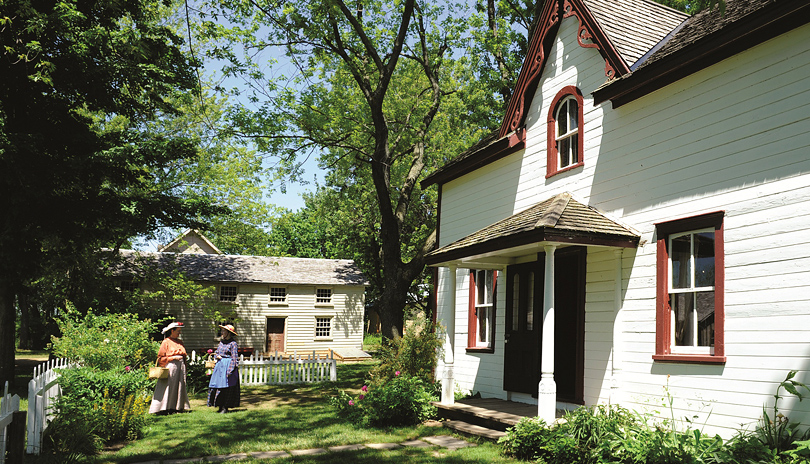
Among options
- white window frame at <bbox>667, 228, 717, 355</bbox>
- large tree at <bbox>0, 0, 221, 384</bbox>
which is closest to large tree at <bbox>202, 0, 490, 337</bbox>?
large tree at <bbox>0, 0, 221, 384</bbox>

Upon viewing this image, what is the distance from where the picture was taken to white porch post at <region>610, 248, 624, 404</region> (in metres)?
8.77

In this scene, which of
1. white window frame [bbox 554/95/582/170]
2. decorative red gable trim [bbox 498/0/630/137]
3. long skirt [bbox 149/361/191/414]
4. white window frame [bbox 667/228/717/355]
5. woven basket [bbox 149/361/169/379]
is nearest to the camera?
white window frame [bbox 667/228/717/355]

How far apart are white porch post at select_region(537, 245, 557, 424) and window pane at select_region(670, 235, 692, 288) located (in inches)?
67.7

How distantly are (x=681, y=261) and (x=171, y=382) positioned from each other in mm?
10590

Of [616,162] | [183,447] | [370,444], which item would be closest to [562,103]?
[616,162]

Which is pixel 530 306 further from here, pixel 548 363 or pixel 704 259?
pixel 704 259

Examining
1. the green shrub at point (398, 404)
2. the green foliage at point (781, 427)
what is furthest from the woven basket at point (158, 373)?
the green foliage at point (781, 427)

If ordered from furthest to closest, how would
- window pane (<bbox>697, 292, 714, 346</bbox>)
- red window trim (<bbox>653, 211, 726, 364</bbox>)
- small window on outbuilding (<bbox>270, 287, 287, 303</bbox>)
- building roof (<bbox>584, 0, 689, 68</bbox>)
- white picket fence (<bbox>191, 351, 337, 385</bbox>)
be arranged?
small window on outbuilding (<bbox>270, 287, 287, 303</bbox>) → white picket fence (<bbox>191, 351, 337, 385</bbox>) → building roof (<bbox>584, 0, 689, 68</bbox>) → window pane (<bbox>697, 292, 714, 346</bbox>) → red window trim (<bbox>653, 211, 726, 364</bbox>)

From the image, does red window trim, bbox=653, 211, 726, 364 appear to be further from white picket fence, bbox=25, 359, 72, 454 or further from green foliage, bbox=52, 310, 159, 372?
green foliage, bbox=52, 310, 159, 372

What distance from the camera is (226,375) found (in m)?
13.2

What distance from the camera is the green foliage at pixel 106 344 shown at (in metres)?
11.9

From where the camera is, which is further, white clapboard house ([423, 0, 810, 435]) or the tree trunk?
the tree trunk

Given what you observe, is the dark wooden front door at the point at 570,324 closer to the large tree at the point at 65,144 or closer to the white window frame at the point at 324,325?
the large tree at the point at 65,144

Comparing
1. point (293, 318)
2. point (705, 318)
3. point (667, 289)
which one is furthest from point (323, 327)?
point (705, 318)
